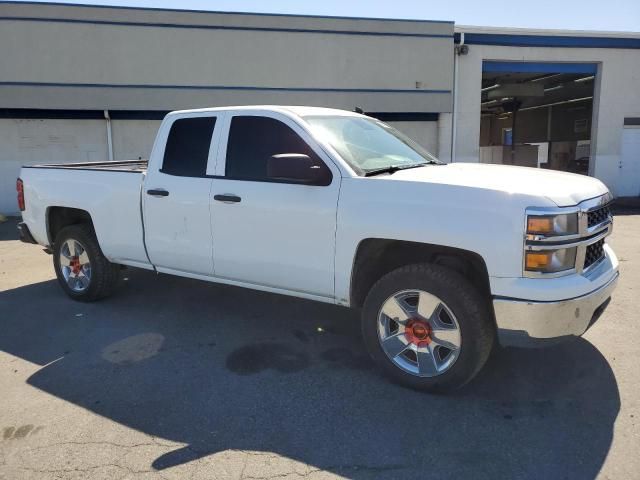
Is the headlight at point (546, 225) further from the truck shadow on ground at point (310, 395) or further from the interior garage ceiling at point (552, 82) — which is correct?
the interior garage ceiling at point (552, 82)

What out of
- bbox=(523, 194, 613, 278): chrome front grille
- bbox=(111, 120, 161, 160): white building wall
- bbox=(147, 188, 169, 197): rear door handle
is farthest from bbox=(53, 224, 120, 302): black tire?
bbox=(111, 120, 161, 160): white building wall

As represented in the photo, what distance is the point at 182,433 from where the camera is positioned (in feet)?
10.6

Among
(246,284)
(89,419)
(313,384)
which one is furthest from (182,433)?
(246,284)

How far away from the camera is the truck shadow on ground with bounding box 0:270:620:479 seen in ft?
9.80

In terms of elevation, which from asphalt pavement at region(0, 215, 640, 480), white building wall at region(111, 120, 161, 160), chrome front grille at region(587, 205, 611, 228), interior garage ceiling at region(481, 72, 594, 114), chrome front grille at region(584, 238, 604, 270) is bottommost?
asphalt pavement at region(0, 215, 640, 480)

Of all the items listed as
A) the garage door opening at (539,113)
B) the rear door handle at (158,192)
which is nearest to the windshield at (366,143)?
the rear door handle at (158,192)

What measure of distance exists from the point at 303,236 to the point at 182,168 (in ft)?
4.98

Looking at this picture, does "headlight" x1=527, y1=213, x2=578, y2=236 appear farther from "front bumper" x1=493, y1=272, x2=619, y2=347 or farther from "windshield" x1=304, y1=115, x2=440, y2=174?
"windshield" x1=304, y1=115, x2=440, y2=174

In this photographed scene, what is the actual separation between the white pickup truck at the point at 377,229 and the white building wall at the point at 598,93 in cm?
1083

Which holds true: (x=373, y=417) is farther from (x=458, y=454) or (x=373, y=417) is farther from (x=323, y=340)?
(x=323, y=340)

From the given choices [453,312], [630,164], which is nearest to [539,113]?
[630,164]

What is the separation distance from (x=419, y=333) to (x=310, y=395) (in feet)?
2.84

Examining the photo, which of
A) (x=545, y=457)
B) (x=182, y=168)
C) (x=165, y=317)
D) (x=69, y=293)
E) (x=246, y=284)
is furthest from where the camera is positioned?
(x=69, y=293)

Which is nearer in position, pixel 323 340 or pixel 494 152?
pixel 323 340
